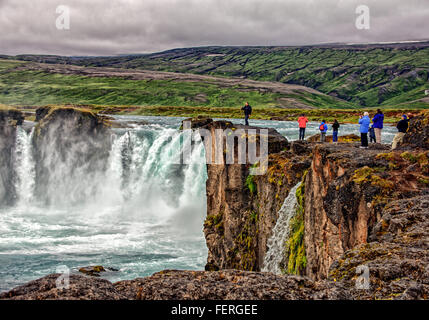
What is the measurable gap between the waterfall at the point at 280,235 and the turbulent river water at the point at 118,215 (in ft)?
45.1

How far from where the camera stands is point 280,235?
23875 mm

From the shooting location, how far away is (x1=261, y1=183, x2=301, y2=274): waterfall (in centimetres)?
2302

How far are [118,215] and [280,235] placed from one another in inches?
1438

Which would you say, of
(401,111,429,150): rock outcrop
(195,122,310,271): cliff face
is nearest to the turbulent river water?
(195,122,310,271): cliff face

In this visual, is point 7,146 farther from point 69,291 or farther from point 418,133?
point 69,291

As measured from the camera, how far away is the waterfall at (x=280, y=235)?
75.5ft

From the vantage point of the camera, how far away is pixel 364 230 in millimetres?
13062

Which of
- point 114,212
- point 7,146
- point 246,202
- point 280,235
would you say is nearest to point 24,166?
point 7,146

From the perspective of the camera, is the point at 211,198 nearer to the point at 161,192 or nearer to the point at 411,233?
the point at 161,192

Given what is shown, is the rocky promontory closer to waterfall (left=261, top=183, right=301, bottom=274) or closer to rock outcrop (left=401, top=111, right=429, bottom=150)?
rock outcrop (left=401, top=111, right=429, bottom=150)

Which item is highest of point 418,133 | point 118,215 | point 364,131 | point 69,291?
point 364,131

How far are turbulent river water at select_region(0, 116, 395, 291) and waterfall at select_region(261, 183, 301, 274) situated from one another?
13731 millimetres
